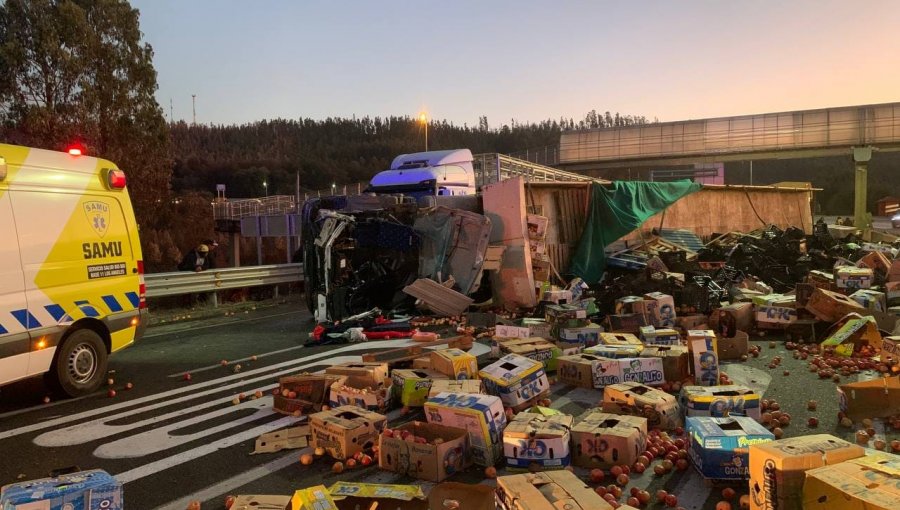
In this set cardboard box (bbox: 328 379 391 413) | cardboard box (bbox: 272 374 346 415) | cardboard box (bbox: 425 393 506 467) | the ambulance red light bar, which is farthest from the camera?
the ambulance red light bar

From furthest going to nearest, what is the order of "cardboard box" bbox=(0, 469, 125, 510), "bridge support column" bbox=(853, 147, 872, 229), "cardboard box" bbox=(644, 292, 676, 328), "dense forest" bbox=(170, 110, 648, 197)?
"dense forest" bbox=(170, 110, 648, 197) → "bridge support column" bbox=(853, 147, 872, 229) → "cardboard box" bbox=(644, 292, 676, 328) → "cardboard box" bbox=(0, 469, 125, 510)

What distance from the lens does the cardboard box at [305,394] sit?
6.15 meters

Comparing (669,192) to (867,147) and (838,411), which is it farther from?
(867,147)

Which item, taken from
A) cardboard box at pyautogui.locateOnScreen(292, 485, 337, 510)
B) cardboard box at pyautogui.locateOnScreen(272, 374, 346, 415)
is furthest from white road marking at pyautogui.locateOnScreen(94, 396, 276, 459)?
cardboard box at pyautogui.locateOnScreen(292, 485, 337, 510)

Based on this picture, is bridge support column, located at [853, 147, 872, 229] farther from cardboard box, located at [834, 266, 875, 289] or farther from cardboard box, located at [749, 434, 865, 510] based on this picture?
cardboard box, located at [749, 434, 865, 510]

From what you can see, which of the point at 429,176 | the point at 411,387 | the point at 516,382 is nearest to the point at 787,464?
the point at 516,382

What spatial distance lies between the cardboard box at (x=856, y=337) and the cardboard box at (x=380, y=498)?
701 cm

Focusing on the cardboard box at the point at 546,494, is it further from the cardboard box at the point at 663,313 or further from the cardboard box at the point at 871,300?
the cardboard box at the point at 871,300

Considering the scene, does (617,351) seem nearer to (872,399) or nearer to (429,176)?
(872,399)

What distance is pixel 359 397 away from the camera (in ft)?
19.1

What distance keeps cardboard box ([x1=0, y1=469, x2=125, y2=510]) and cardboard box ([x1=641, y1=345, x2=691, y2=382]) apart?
5.48 meters

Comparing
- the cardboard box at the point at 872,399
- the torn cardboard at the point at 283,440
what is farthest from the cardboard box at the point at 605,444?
the torn cardboard at the point at 283,440

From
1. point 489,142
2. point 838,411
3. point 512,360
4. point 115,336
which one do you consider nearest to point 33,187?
point 115,336

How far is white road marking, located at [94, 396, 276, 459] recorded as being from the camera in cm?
528
